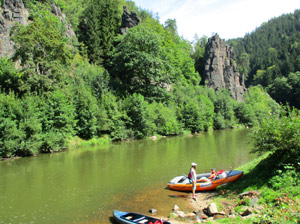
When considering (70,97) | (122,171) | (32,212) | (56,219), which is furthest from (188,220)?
(70,97)

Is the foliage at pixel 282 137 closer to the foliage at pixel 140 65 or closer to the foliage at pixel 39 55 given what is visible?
the foliage at pixel 39 55

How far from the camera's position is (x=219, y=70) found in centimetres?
7475

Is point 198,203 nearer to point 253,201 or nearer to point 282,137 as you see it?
point 253,201

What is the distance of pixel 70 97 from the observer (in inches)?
1187

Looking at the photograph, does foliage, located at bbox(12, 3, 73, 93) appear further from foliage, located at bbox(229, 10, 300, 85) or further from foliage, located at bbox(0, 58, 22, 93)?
foliage, located at bbox(229, 10, 300, 85)

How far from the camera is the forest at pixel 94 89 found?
25578 millimetres

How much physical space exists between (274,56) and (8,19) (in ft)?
407

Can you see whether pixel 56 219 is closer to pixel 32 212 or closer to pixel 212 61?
pixel 32 212

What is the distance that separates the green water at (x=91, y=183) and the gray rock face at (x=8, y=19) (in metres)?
18.3

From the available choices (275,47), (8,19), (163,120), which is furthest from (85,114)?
(275,47)

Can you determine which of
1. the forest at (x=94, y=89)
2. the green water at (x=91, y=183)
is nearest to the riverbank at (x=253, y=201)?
the green water at (x=91, y=183)

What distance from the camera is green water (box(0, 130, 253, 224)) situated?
1073 cm

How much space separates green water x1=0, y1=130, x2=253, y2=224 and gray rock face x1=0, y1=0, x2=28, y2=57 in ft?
60.1

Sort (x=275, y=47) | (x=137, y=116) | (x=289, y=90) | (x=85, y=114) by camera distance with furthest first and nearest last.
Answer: (x=275, y=47) < (x=289, y=90) < (x=137, y=116) < (x=85, y=114)
